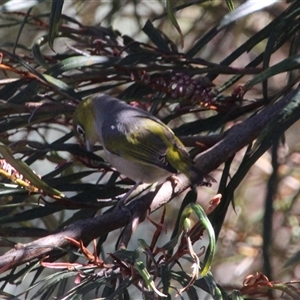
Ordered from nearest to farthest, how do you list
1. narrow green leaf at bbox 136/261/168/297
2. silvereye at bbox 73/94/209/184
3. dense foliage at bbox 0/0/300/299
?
narrow green leaf at bbox 136/261/168/297 → dense foliage at bbox 0/0/300/299 → silvereye at bbox 73/94/209/184

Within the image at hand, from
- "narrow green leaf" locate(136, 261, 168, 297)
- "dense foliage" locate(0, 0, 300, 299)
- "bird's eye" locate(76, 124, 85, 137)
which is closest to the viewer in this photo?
"narrow green leaf" locate(136, 261, 168, 297)

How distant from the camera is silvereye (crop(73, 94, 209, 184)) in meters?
1.59

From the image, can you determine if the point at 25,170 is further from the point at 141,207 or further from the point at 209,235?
the point at 209,235

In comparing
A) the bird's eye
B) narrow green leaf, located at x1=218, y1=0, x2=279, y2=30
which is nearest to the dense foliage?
narrow green leaf, located at x1=218, y1=0, x2=279, y2=30

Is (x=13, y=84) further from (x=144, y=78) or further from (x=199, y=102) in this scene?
(x=199, y=102)

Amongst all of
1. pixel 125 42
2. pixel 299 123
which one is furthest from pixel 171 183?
pixel 299 123

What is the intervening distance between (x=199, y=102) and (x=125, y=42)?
303 mm

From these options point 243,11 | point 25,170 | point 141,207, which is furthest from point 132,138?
point 243,11

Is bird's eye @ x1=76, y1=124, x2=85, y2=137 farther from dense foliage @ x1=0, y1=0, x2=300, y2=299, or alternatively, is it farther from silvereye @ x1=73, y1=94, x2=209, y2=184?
dense foliage @ x1=0, y1=0, x2=300, y2=299

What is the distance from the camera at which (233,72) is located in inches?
53.1

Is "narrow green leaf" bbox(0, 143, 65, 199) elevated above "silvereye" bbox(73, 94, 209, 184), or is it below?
below

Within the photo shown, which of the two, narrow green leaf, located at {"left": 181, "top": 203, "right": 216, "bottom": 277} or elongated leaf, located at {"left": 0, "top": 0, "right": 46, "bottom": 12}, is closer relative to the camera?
narrow green leaf, located at {"left": 181, "top": 203, "right": 216, "bottom": 277}

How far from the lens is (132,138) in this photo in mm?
1790

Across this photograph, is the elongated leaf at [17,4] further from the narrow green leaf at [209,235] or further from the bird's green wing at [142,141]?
the bird's green wing at [142,141]
